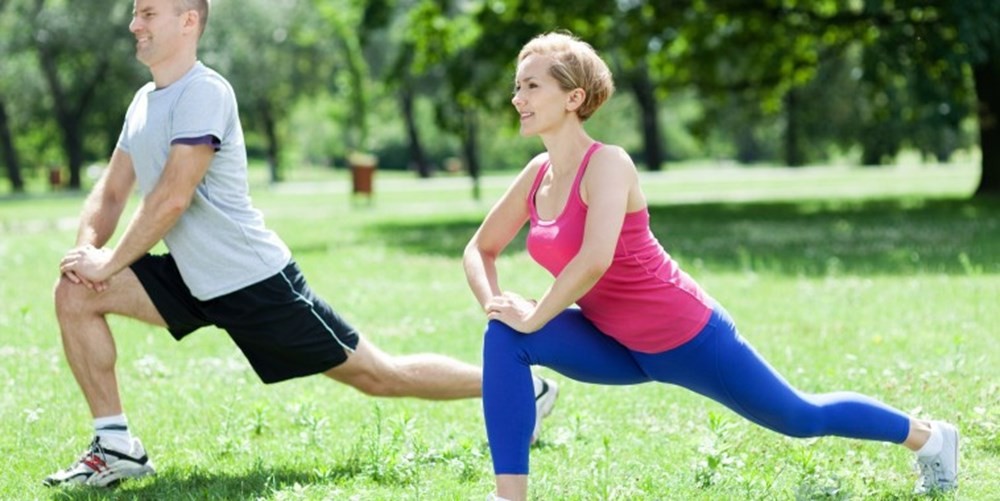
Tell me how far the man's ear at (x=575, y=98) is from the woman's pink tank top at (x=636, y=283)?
0.15 meters

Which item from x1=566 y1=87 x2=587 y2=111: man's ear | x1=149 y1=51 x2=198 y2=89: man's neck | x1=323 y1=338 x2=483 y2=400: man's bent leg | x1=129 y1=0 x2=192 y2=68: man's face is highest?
x1=129 y1=0 x2=192 y2=68: man's face

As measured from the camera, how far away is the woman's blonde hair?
14.7ft

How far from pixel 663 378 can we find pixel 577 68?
1137mm

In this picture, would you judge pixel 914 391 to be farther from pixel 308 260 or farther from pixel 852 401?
pixel 308 260

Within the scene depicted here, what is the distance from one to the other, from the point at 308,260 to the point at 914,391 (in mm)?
10360

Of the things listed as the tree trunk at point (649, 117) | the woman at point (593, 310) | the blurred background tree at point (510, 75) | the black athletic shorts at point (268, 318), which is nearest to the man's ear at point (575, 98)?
the woman at point (593, 310)

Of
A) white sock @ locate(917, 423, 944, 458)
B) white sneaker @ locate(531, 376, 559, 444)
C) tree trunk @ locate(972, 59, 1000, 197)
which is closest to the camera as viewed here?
white sock @ locate(917, 423, 944, 458)

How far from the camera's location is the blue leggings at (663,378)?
4.47m

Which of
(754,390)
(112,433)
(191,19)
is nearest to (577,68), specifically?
(754,390)

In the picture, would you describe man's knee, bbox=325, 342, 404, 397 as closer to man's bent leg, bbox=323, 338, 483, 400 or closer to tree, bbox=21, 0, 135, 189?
man's bent leg, bbox=323, 338, 483, 400

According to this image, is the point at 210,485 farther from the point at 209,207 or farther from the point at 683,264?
the point at 683,264

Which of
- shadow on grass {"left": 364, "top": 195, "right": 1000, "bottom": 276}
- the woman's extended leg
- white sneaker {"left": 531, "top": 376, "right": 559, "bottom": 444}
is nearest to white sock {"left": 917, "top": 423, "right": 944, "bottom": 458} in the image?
the woman's extended leg

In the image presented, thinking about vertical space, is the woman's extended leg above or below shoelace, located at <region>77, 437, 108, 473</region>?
above

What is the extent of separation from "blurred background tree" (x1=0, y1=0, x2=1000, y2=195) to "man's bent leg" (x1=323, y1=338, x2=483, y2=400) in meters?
5.47
